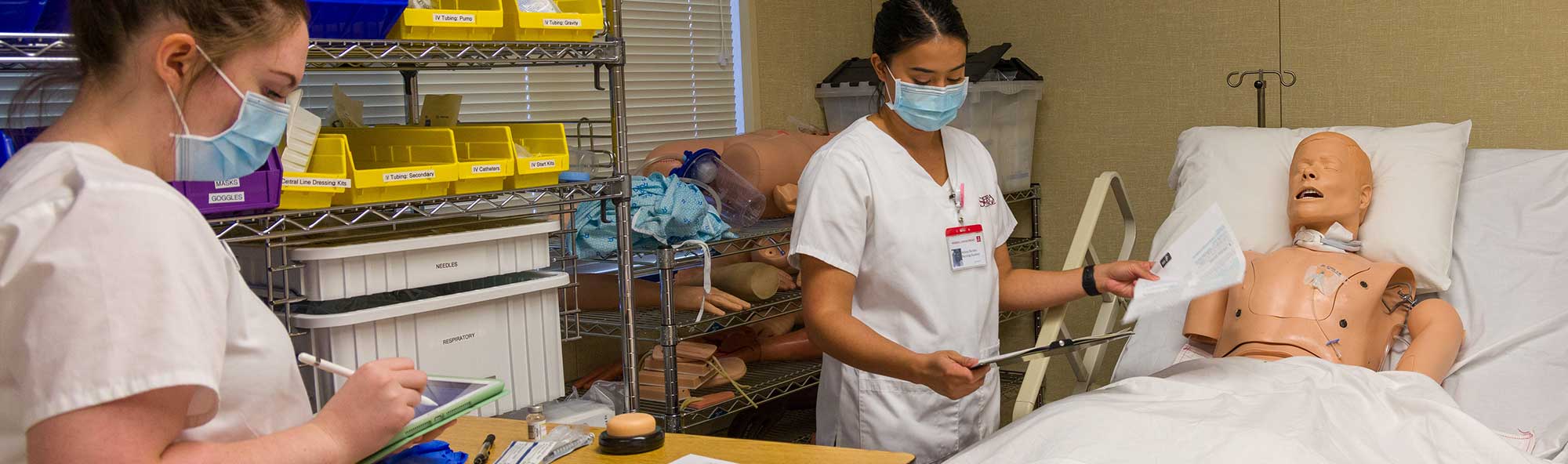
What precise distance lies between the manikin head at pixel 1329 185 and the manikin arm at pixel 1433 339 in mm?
261

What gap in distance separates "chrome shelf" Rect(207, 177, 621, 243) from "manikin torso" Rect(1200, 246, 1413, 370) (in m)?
1.32

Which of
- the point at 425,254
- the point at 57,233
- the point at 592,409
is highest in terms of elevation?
the point at 57,233

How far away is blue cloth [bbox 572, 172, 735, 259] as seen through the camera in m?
2.54

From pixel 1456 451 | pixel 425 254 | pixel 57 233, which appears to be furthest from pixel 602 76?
pixel 57 233

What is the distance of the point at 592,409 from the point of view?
2439 mm

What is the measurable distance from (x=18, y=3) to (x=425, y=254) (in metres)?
0.69

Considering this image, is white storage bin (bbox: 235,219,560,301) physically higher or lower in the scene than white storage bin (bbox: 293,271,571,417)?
higher

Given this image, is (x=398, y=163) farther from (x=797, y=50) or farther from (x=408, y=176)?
(x=797, y=50)

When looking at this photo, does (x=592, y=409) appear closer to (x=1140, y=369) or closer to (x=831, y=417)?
(x=831, y=417)

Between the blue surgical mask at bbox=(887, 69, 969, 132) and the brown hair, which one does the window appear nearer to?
the blue surgical mask at bbox=(887, 69, 969, 132)

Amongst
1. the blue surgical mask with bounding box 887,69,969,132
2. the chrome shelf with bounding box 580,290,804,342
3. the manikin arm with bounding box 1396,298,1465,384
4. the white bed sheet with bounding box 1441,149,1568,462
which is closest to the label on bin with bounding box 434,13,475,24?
the blue surgical mask with bounding box 887,69,969,132

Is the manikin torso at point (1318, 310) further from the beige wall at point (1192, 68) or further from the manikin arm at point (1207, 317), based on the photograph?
the beige wall at point (1192, 68)

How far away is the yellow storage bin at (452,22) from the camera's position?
6.22 feet

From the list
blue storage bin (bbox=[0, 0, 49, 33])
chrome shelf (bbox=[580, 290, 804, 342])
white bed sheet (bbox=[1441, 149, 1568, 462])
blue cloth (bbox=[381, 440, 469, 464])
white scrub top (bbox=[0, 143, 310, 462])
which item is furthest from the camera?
chrome shelf (bbox=[580, 290, 804, 342])
